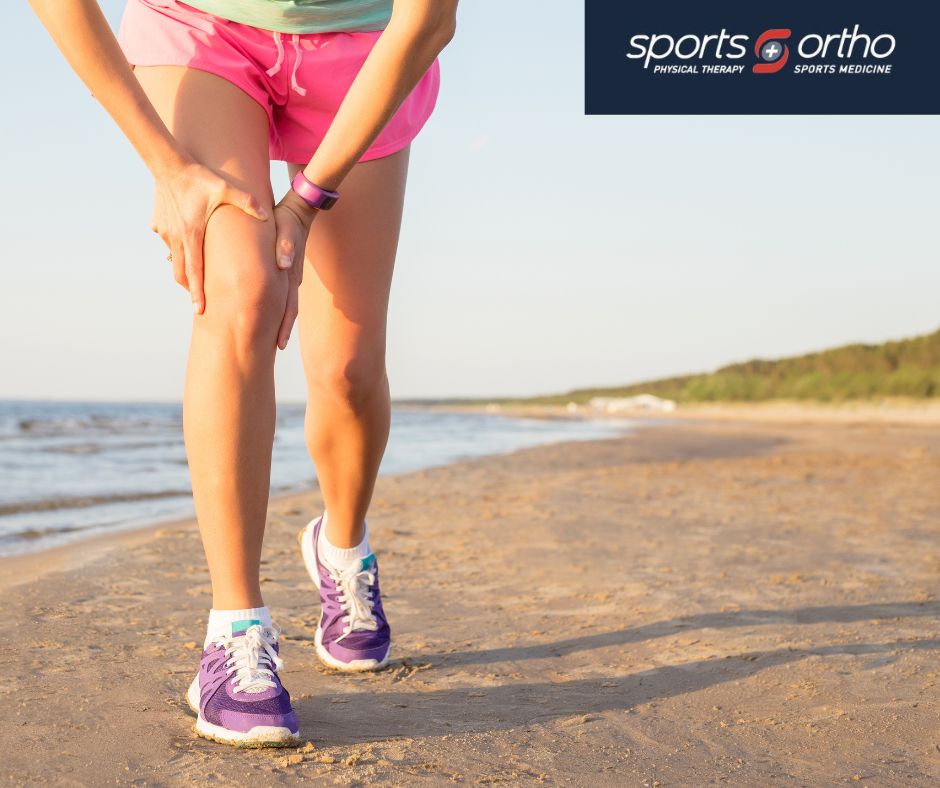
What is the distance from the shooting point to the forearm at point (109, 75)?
66.7 inches

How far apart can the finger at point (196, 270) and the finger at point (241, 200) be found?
88mm

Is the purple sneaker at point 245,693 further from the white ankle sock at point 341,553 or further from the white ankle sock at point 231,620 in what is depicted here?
the white ankle sock at point 341,553

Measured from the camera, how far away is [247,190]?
174cm

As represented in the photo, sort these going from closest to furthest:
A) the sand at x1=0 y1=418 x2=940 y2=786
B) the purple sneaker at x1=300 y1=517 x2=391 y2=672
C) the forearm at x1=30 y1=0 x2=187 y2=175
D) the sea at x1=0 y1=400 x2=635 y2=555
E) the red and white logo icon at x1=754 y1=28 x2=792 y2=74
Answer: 1. the sand at x1=0 y1=418 x2=940 y2=786
2. the forearm at x1=30 y1=0 x2=187 y2=175
3. the purple sneaker at x1=300 y1=517 x2=391 y2=672
4. the sea at x1=0 y1=400 x2=635 y2=555
5. the red and white logo icon at x1=754 y1=28 x2=792 y2=74

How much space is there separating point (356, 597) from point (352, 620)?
61 mm

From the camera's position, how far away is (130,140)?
173cm

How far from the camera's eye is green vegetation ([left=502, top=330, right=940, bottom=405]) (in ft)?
81.7

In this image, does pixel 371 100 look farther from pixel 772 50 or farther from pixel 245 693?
pixel 772 50

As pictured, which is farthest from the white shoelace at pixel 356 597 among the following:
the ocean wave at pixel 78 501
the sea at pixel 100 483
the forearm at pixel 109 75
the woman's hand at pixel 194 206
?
the ocean wave at pixel 78 501

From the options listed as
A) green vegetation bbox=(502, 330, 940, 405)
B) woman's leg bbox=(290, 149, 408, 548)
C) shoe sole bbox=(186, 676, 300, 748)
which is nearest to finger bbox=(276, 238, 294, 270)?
woman's leg bbox=(290, 149, 408, 548)

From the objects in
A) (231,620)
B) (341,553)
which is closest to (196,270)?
(231,620)

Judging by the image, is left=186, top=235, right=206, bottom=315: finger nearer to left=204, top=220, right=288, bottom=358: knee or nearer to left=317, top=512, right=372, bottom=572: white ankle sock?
left=204, top=220, right=288, bottom=358: knee

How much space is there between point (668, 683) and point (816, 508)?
3.57m

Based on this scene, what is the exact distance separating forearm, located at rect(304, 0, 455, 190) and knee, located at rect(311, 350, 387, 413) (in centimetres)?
44
